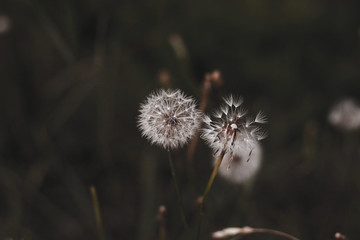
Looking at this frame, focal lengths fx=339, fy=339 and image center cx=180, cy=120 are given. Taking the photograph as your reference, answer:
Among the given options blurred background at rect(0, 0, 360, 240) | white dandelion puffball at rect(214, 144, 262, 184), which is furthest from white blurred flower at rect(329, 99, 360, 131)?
white dandelion puffball at rect(214, 144, 262, 184)

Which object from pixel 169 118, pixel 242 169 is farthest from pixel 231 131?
pixel 242 169

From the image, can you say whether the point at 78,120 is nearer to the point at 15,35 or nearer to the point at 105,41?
the point at 105,41

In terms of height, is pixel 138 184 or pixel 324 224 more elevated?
pixel 138 184

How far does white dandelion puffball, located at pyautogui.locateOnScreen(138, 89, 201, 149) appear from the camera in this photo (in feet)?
2.81

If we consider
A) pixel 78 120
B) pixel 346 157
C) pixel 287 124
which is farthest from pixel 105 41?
pixel 346 157

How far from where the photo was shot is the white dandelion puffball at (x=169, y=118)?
86cm

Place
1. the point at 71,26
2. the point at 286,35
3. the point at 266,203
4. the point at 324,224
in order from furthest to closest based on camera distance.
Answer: the point at 286,35 < the point at 266,203 < the point at 324,224 < the point at 71,26

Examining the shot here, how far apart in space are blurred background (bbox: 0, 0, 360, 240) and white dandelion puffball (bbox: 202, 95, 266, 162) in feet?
3.44

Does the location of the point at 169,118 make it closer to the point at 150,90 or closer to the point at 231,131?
the point at 231,131

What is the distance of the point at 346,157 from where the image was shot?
1.96m

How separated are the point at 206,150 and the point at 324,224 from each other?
75cm

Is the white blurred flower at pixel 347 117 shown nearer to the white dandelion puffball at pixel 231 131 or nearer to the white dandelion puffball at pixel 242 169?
the white dandelion puffball at pixel 242 169

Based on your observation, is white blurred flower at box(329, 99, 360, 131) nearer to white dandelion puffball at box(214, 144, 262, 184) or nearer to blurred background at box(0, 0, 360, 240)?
blurred background at box(0, 0, 360, 240)

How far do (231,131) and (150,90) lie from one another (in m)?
1.39
